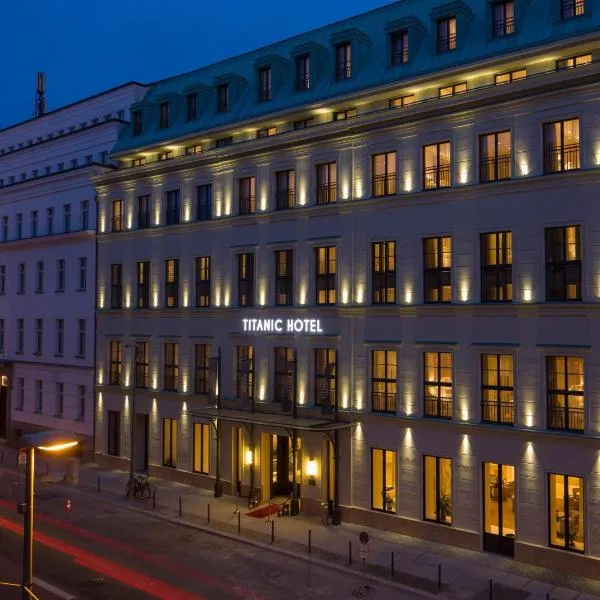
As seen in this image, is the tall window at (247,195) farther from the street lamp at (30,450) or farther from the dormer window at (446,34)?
the street lamp at (30,450)

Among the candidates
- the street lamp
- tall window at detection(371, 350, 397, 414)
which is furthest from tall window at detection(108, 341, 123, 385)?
the street lamp

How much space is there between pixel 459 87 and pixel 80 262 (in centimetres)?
2902

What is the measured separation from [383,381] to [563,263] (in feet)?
31.6

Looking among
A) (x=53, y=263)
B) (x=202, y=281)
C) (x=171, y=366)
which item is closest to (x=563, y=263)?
(x=202, y=281)

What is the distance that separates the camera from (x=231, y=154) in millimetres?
38281

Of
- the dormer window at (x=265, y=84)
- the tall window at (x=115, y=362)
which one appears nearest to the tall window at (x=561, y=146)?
the dormer window at (x=265, y=84)

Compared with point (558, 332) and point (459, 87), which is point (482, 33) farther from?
point (558, 332)

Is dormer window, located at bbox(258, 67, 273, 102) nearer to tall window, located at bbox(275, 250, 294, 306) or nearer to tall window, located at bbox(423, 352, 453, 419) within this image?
tall window, located at bbox(275, 250, 294, 306)

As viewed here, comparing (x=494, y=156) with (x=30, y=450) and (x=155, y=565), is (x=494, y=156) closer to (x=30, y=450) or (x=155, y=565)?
(x=30, y=450)

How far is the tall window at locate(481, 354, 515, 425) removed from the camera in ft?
91.9

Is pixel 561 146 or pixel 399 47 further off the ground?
pixel 399 47

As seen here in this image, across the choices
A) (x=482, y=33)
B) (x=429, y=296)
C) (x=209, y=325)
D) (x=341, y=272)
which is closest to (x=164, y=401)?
(x=209, y=325)

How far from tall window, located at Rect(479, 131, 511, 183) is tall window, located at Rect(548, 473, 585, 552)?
12069 millimetres

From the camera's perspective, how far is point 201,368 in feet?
132
